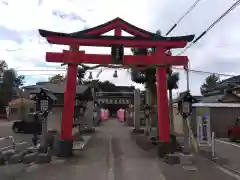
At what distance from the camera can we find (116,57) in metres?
15.3

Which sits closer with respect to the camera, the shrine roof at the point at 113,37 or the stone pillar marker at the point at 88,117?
the shrine roof at the point at 113,37

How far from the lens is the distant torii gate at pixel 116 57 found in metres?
15.0

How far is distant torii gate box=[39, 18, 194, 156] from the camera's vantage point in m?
15.0

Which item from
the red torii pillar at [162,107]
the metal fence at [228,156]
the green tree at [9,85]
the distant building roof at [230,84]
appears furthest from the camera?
the green tree at [9,85]

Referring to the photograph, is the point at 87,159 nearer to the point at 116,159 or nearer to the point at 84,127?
the point at 116,159

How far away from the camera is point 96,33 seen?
16203 mm

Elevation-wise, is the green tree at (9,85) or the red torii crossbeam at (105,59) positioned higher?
the green tree at (9,85)

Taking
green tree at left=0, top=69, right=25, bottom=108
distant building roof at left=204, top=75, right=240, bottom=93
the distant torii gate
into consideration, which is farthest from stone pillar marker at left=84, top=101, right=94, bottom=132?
green tree at left=0, top=69, right=25, bottom=108

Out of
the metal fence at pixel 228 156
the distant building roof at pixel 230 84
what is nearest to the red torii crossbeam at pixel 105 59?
the metal fence at pixel 228 156

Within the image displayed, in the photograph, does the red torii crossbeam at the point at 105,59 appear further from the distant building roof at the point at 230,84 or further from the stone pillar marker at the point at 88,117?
the stone pillar marker at the point at 88,117

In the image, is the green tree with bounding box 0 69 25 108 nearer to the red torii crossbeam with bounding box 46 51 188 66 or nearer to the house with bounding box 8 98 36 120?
the house with bounding box 8 98 36 120

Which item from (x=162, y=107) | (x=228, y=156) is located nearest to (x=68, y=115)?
(x=162, y=107)

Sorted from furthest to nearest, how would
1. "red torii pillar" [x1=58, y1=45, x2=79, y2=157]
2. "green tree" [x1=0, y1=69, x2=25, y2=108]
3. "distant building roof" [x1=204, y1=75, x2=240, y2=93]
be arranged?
"green tree" [x1=0, y1=69, x2=25, y2=108] < "distant building roof" [x1=204, y1=75, x2=240, y2=93] < "red torii pillar" [x1=58, y1=45, x2=79, y2=157]

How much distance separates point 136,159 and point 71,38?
262 inches
